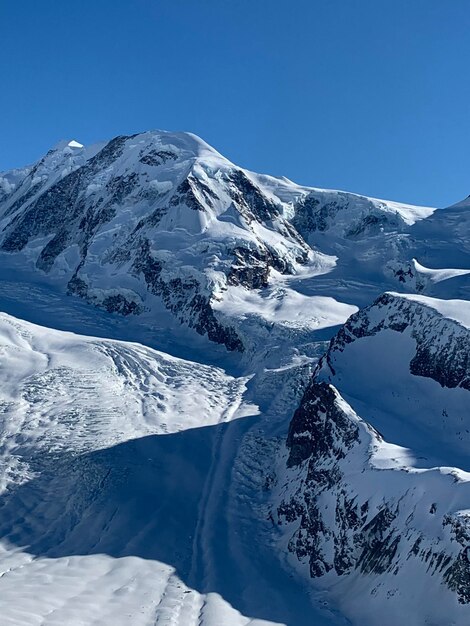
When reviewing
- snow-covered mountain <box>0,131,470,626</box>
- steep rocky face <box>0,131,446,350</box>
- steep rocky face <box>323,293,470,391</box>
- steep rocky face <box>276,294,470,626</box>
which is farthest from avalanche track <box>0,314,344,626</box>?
steep rocky face <box>0,131,446,350</box>

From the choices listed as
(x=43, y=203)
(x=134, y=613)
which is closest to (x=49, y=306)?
(x=43, y=203)

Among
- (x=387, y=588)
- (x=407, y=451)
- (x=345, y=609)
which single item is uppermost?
(x=407, y=451)

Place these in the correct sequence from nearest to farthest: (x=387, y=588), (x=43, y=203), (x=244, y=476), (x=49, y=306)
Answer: (x=387, y=588) → (x=244, y=476) → (x=49, y=306) → (x=43, y=203)

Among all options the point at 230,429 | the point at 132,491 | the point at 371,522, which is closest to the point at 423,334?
the point at 371,522

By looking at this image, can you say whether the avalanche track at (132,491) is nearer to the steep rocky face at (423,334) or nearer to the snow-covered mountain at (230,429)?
the snow-covered mountain at (230,429)

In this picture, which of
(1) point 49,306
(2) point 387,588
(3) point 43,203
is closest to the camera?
(2) point 387,588

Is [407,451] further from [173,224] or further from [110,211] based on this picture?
[110,211]
